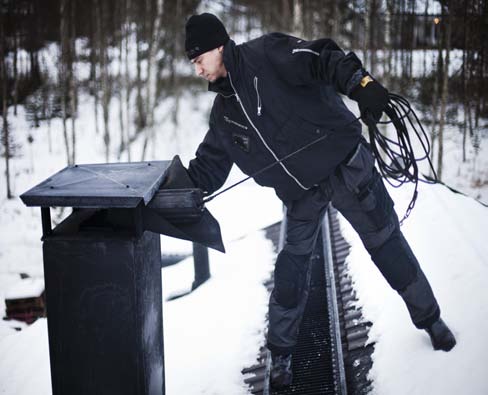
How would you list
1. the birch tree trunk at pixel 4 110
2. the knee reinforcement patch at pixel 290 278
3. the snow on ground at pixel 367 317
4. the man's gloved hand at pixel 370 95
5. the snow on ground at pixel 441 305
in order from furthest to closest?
the birch tree trunk at pixel 4 110, the knee reinforcement patch at pixel 290 278, the snow on ground at pixel 367 317, the snow on ground at pixel 441 305, the man's gloved hand at pixel 370 95

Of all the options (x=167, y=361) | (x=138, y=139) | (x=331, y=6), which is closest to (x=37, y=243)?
(x=138, y=139)

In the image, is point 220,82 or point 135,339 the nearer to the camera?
point 135,339

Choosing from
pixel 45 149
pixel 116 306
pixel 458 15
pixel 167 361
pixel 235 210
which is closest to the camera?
pixel 116 306

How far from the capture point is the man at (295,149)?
2.79 meters

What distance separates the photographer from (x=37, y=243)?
14336mm

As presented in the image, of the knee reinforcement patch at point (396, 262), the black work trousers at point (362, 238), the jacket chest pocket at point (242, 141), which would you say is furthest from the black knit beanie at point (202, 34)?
the knee reinforcement patch at point (396, 262)

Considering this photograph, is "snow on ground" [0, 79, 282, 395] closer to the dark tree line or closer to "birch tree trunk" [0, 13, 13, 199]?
"birch tree trunk" [0, 13, 13, 199]

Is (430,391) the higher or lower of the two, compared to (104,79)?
lower

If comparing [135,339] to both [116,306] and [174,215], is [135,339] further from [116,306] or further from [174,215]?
[174,215]

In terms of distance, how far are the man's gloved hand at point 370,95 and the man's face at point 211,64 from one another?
0.86 m

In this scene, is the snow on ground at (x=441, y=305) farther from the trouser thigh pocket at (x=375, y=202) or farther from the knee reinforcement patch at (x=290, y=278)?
the trouser thigh pocket at (x=375, y=202)

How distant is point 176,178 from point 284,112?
738mm

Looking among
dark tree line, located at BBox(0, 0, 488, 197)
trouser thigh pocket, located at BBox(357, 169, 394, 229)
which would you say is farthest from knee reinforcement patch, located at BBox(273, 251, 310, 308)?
dark tree line, located at BBox(0, 0, 488, 197)

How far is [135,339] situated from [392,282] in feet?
5.33
